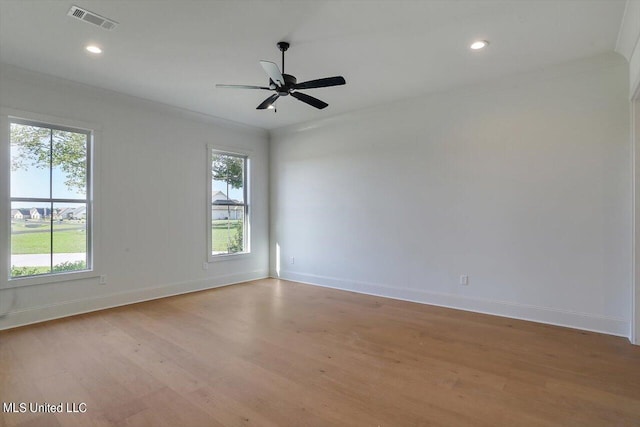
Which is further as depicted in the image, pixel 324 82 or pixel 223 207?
pixel 223 207

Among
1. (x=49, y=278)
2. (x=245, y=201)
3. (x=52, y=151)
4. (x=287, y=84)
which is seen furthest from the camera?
(x=245, y=201)

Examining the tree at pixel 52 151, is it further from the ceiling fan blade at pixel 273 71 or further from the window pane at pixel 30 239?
the ceiling fan blade at pixel 273 71

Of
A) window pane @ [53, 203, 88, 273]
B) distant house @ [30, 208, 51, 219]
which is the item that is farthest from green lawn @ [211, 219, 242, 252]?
distant house @ [30, 208, 51, 219]

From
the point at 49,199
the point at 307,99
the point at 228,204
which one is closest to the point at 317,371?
the point at 307,99

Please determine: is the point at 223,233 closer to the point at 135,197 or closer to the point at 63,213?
the point at 135,197

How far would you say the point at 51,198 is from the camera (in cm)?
402

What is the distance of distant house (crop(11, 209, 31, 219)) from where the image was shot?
3.74 metres

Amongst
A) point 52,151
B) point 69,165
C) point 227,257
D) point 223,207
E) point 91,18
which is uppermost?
point 91,18

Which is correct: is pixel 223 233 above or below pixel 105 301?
above

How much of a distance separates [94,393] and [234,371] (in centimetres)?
97

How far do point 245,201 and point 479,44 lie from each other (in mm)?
4553

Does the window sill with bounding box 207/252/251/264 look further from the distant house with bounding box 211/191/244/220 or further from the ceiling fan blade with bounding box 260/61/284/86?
the ceiling fan blade with bounding box 260/61/284/86

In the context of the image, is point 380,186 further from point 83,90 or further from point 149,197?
point 83,90

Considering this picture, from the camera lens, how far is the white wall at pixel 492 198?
3463 mm
